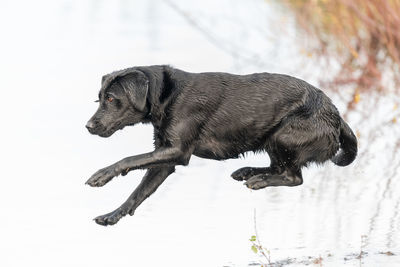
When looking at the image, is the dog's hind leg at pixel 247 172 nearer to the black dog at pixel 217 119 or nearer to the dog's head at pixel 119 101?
the black dog at pixel 217 119

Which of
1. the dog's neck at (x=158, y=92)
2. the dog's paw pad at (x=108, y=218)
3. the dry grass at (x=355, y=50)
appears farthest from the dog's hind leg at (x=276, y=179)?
the dry grass at (x=355, y=50)

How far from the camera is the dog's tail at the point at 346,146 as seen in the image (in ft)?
21.2

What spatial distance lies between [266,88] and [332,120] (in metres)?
0.54

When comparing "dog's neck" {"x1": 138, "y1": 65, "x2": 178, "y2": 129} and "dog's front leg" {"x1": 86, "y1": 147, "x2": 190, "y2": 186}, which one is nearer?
"dog's front leg" {"x1": 86, "y1": 147, "x2": 190, "y2": 186}

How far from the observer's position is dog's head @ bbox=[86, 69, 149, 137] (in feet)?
19.3

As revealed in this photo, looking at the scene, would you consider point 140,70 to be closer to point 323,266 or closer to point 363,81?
point 323,266

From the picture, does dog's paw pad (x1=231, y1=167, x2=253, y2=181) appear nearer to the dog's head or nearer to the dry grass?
the dog's head

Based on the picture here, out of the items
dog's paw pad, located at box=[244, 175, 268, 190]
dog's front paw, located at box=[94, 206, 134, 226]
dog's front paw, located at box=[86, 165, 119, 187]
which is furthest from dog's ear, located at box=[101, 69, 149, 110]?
dog's paw pad, located at box=[244, 175, 268, 190]

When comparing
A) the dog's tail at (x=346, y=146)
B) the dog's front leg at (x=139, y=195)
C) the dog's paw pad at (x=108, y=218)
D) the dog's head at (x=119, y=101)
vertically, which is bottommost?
the dog's paw pad at (x=108, y=218)

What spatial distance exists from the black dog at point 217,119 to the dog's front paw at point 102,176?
3.1 inches

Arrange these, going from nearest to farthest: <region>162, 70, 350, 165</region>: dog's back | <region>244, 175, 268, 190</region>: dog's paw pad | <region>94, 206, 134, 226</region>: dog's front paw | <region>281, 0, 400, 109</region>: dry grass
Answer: <region>94, 206, 134, 226</region>: dog's front paw
<region>162, 70, 350, 165</region>: dog's back
<region>244, 175, 268, 190</region>: dog's paw pad
<region>281, 0, 400, 109</region>: dry grass

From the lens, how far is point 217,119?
6.16m

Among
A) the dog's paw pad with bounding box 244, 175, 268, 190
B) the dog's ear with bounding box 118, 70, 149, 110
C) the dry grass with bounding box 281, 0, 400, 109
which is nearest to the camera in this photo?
the dog's ear with bounding box 118, 70, 149, 110

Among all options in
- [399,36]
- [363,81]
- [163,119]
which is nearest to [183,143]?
[163,119]
